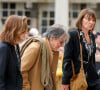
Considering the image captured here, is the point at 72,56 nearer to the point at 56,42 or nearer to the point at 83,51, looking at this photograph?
the point at 83,51

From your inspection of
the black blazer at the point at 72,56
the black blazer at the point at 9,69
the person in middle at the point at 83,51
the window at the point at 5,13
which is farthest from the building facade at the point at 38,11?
the black blazer at the point at 9,69

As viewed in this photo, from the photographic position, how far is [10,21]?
3.95 m

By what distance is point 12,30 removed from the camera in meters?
3.91

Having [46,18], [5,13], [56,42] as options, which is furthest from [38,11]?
[56,42]

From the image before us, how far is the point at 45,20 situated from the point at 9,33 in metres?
16.6

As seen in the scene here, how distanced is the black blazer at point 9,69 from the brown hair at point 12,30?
0.19ft

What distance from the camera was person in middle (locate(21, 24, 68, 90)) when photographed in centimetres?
437

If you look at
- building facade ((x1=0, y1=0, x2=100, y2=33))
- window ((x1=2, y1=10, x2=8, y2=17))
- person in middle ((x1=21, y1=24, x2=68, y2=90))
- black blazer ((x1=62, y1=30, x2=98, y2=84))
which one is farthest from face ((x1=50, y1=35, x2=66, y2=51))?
window ((x1=2, y1=10, x2=8, y2=17))

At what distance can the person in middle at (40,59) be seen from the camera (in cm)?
437

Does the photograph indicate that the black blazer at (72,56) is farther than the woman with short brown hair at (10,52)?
Yes

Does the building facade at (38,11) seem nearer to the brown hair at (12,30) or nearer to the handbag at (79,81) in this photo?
the handbag at (79,81)

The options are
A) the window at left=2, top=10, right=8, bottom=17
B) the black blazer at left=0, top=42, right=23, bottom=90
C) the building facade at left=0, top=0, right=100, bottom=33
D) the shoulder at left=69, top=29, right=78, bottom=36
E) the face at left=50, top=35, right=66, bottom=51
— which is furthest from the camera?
the window at left=2, top=10, right=8, bottom=17

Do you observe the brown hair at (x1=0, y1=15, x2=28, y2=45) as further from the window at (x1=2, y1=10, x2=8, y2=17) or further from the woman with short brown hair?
the window at (x1=2, y1=10, x2=8, y2=17)

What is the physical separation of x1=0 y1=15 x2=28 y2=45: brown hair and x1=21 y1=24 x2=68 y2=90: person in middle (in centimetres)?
46
